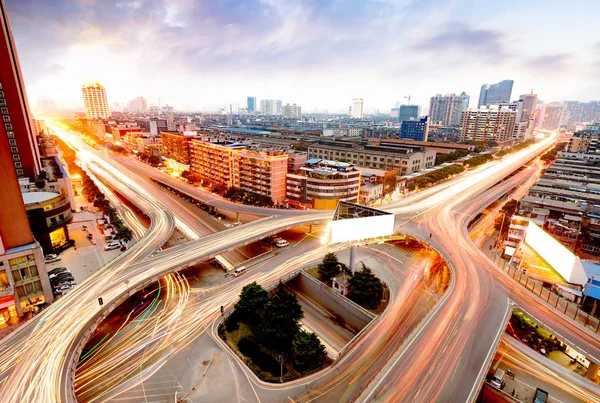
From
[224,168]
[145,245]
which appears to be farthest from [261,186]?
[145,245]

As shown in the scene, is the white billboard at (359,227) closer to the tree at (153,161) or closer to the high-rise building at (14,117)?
the high-rise building at (14,117)

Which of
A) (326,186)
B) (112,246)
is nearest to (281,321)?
(112,246)

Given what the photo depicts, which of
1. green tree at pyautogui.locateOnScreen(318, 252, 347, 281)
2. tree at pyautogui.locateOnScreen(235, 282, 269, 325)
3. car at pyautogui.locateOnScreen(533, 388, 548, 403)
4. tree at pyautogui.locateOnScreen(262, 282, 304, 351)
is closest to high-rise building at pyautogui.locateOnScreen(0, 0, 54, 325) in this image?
tree at pyautogui.locateOnScreen(235, 282, 269, 325)

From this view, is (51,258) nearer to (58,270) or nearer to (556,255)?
(58,270)

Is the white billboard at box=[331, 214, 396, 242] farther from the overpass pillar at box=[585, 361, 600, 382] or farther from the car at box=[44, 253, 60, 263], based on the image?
the car at box=[44, 253, 60, 263]

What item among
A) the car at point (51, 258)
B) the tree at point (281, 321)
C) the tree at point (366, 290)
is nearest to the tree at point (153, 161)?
the car at point (51, 258)

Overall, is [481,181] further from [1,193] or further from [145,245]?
[1,193]

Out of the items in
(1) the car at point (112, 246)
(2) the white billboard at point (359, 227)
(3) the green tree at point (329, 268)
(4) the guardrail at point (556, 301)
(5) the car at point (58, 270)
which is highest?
(2) the white billboard at point (359, 227)
